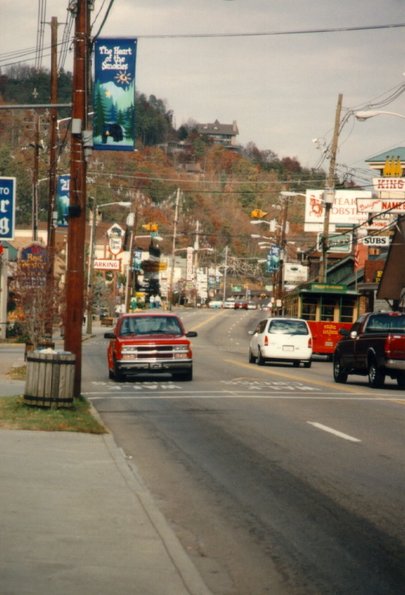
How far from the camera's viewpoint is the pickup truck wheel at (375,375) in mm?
30328

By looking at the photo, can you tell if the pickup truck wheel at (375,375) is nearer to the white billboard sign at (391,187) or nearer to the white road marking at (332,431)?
the white road marking at (332,431)

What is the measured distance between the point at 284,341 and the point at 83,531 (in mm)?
33673

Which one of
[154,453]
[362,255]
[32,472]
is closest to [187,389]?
[154,453]

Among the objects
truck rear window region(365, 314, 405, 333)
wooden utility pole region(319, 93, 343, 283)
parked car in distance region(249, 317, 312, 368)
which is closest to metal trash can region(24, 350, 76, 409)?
truck rear window region(365, 314, 405, 333)

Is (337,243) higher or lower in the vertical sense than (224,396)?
higher

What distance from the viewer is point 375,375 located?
30547 mm

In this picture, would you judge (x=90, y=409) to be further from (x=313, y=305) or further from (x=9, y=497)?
(x=313, y=305)

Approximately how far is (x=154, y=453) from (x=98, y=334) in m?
63.5

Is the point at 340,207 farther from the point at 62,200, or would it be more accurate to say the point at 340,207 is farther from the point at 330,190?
the point at 62,200

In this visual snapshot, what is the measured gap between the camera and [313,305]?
5159 centimetres

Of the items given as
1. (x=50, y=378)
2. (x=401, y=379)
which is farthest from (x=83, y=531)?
(x=401, y=379)

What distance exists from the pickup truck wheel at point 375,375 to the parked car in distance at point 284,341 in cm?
1176

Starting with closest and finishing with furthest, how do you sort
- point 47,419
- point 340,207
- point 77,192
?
point 47,419 → point 77,192 → point 340,207

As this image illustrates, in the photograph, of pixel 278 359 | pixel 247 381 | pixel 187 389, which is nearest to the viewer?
pixel 187 389
